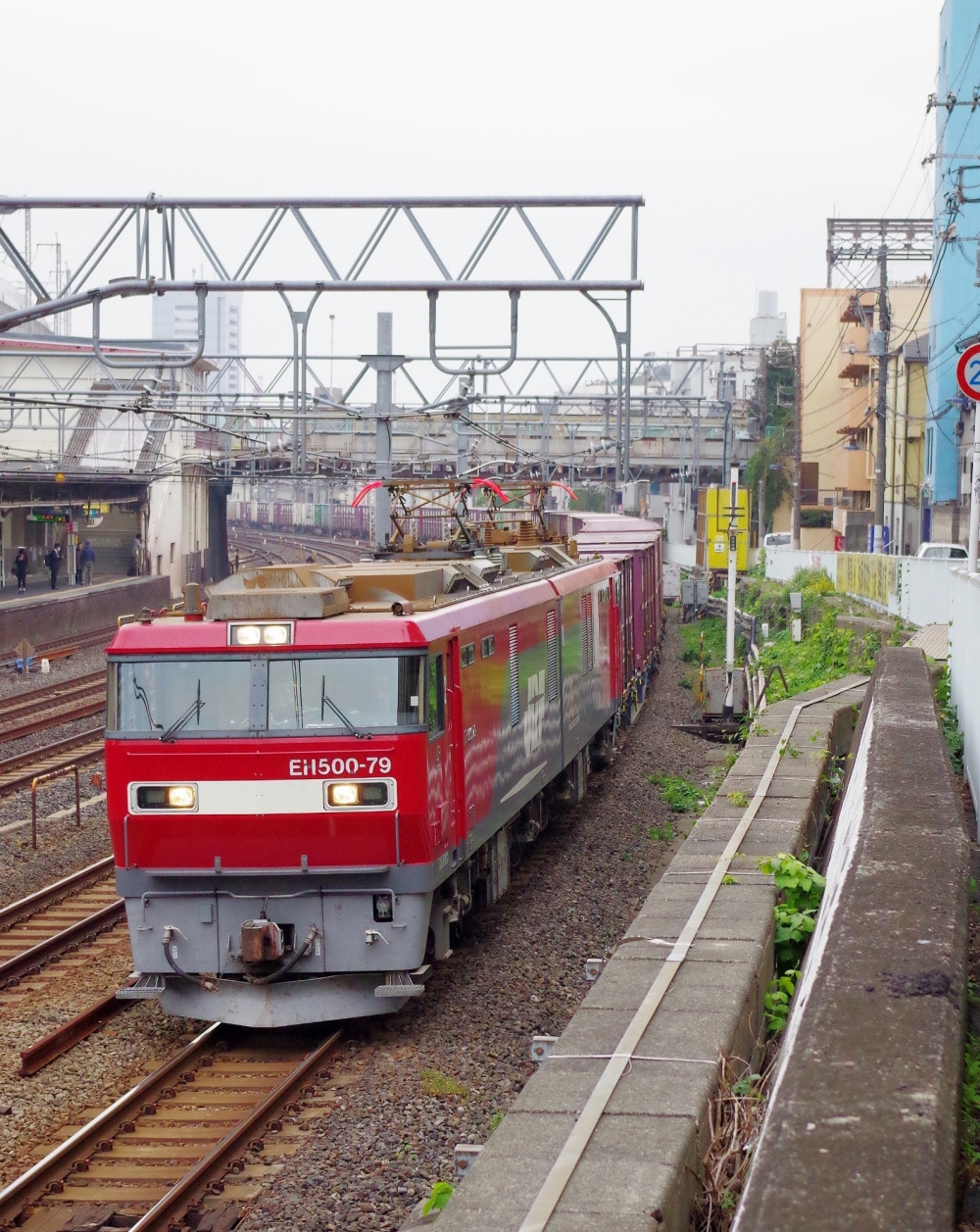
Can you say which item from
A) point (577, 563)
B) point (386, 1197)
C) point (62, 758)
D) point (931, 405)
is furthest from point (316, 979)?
point (931, 405)

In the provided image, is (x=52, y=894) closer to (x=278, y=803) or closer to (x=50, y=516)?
(x=278, y=803)

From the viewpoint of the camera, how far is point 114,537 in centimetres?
4894

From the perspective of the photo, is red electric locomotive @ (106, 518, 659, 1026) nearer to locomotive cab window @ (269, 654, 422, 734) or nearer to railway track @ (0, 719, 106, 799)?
locomotive cab window @ (269, 654, 422, 734)

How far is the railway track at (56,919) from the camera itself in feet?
35.1

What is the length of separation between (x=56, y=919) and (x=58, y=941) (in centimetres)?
91

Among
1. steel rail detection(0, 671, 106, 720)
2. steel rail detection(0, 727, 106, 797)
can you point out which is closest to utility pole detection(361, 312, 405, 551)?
steel rail detection(0, 727, 106, 797)

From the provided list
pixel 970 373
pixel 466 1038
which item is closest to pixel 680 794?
pixel 970 373

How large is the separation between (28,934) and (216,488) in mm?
45795

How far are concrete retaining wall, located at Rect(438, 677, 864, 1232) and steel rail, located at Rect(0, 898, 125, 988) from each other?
4734 millimetres

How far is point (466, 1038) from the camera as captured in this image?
8742mm

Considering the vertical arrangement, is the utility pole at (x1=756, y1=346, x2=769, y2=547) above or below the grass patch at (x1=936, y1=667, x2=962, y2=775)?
above

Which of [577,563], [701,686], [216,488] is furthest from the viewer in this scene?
[216,488]

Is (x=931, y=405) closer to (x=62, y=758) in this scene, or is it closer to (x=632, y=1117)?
(x=62, y=758)

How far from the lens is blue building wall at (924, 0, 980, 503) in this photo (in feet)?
117
